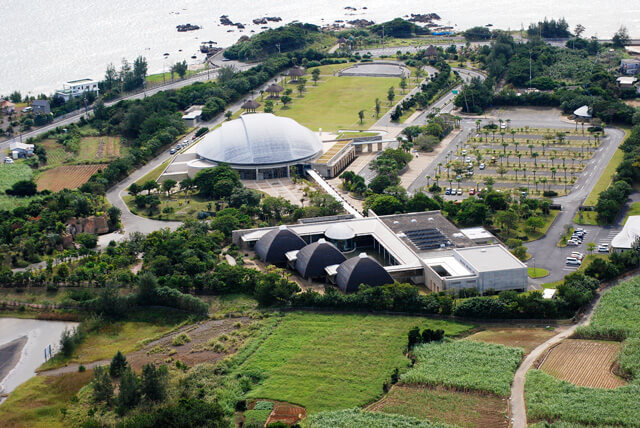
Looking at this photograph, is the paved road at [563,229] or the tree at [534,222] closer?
the paved road at [563,229]

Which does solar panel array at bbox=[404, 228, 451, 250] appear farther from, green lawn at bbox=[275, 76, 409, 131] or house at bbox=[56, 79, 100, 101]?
house at bbox=[56, 79, 100, 101]

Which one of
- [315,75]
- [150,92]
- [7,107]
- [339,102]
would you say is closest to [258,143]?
[339,102]

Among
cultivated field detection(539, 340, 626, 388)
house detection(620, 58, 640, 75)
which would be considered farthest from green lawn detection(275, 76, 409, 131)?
cultivated field detection(539, 340, 626, 388)

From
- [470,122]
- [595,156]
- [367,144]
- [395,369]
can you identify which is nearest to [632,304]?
[395,369]

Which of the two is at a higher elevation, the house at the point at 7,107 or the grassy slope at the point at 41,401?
the house at the point at 7,107

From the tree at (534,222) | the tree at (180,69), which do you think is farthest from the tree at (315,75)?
the tree at (534,222)

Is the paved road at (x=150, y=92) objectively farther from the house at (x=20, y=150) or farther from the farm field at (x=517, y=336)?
the farm field at (x=517, y=336)

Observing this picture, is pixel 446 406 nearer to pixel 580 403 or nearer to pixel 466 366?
pixel 466 366
